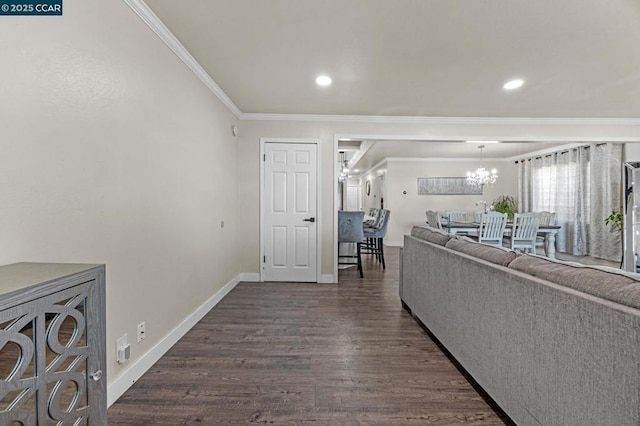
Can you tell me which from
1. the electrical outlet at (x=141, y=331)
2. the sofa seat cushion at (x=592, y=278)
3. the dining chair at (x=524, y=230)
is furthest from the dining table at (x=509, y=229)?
the electrical outlet at (x=141, y=331)

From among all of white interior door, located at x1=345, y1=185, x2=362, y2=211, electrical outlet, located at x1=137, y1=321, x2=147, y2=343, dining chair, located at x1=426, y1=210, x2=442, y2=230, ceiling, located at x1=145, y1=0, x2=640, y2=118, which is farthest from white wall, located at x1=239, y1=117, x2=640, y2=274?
white interior door, located at x1=345, y1=185, x2=362, y2=211

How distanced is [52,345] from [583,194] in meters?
7.58

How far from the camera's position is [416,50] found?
2.55 metres

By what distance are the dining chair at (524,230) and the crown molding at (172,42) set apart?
4.48 m

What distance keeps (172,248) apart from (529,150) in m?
7.79

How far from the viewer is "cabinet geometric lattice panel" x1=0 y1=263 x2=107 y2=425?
33.9 inches

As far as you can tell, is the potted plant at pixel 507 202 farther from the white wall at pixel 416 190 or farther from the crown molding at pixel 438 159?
the crown molding at pixel 438 159

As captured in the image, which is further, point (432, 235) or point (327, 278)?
point (327, 278)

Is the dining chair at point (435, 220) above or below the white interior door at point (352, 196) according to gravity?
below

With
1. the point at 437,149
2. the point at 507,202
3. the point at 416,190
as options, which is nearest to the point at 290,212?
the point at 437,149

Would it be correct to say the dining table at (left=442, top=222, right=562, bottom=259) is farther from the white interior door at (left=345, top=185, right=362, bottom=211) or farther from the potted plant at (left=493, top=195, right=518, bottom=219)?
the white interior door at (left=345, top=185, right=362, bottom=211)

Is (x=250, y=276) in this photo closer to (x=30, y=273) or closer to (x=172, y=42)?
(x=172, y=42)

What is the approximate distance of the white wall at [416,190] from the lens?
27.2 ft

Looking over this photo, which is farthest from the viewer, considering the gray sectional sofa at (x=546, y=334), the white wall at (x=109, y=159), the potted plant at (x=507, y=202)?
the potted plant at (x=507, y=202)
